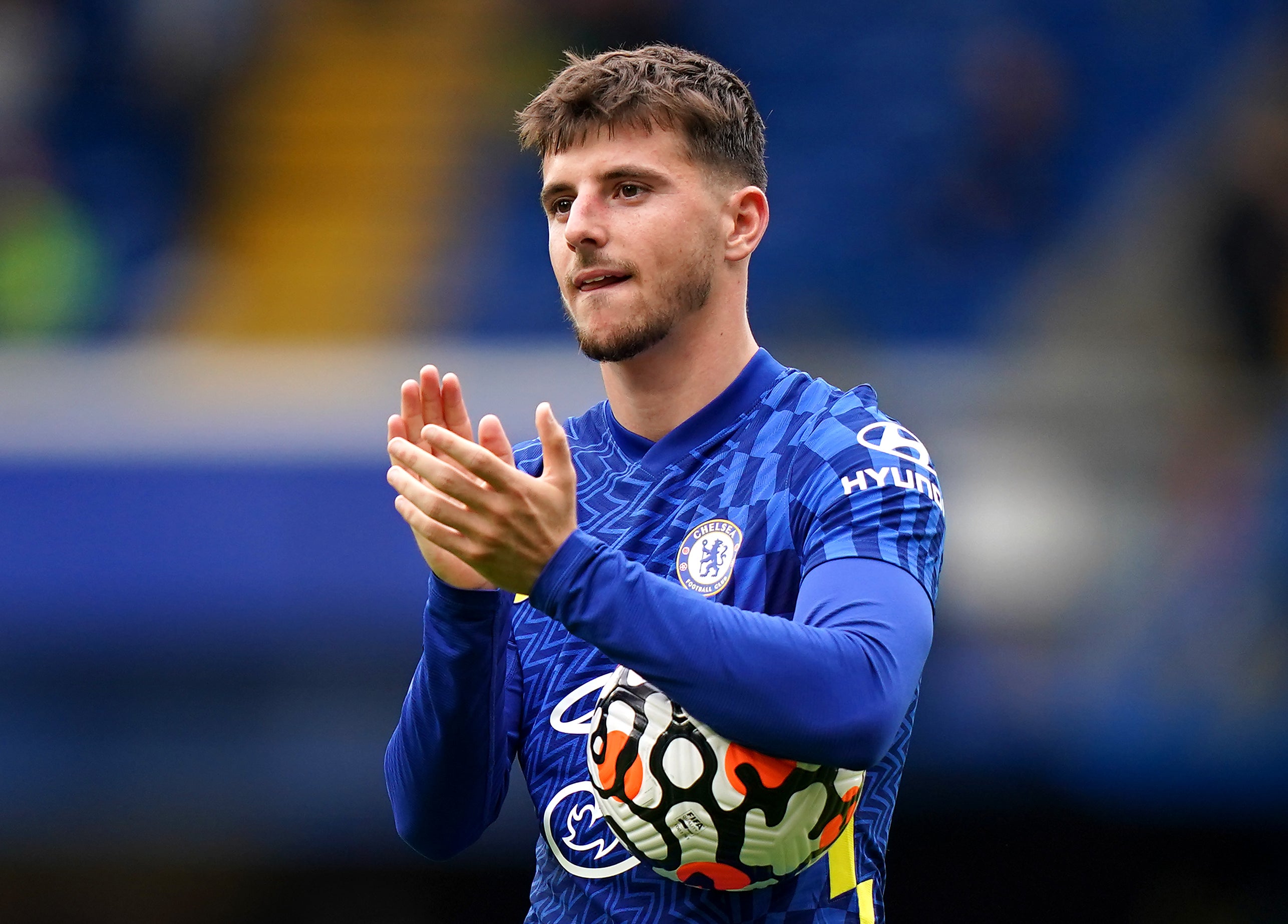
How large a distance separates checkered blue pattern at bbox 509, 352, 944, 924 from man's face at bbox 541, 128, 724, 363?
0.76ft

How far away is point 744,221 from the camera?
3.09 metres

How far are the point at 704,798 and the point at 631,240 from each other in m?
1.07

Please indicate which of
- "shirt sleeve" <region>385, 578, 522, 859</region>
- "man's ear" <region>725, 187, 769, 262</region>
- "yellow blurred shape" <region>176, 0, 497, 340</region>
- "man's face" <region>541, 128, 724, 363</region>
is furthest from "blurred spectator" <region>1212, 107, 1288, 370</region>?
"shirt sleeve" <region>385, 578, 522, 859</region>

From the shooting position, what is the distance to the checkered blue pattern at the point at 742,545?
103 inches

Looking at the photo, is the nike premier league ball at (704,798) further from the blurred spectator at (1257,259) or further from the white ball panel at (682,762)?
the blurred spectator at (1257,259)

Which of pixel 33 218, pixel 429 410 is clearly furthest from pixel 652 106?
pixel 33 218

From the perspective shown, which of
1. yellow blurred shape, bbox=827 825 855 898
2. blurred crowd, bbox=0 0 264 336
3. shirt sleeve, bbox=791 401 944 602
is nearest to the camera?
shirt sleeve, bbox=791 401 944 602

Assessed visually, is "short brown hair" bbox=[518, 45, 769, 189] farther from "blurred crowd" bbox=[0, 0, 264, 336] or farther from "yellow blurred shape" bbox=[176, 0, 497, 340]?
"blurred crowd" bbox=[0, 0, 264, 336]

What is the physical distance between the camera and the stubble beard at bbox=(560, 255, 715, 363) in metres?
2.89

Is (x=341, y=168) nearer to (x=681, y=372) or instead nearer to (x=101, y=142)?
(x=101, y=142)

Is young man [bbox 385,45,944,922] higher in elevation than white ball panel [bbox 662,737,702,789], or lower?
higher

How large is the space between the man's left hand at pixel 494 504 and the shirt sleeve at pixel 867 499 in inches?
20.4

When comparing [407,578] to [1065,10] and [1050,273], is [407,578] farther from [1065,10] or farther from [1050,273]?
[1065,10]

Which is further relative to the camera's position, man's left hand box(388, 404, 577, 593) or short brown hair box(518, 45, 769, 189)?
short brown hair box(518, 45, 769, 189)
